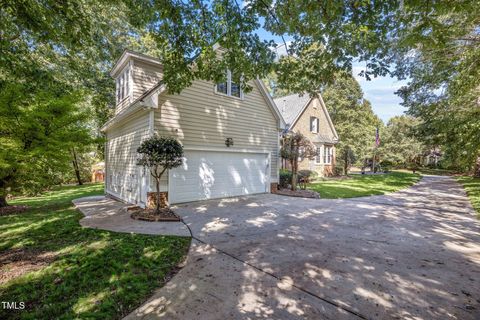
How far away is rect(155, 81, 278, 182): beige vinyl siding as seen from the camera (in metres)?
7.92

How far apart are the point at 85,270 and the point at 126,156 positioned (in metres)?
6.60

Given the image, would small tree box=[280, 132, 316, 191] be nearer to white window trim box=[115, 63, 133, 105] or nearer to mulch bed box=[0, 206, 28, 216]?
white window trim box=[115, 63, 133, 105]

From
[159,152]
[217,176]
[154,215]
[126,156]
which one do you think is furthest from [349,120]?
[154,215]

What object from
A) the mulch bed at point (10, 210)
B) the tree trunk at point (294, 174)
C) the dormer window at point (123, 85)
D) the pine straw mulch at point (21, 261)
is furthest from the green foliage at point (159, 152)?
the tree trunk at point (294, 174)

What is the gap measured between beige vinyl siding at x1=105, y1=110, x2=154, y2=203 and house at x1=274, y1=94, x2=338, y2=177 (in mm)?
11773

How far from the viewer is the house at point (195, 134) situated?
307 inches

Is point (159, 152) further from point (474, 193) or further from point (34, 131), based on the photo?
point (474, 193)

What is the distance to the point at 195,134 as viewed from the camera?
27.8ft

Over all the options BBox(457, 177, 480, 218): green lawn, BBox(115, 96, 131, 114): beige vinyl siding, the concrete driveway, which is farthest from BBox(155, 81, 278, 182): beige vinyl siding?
BBox(457, 177, 480, 218): green lawn

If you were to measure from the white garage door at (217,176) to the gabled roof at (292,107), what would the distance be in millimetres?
7991

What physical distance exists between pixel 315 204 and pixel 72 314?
7.62 m

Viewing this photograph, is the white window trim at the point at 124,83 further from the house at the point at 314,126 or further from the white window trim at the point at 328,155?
the white window trim at the point at 328,155

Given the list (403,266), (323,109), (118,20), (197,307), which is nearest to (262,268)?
(197,307)

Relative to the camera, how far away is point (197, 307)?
2576 mm
